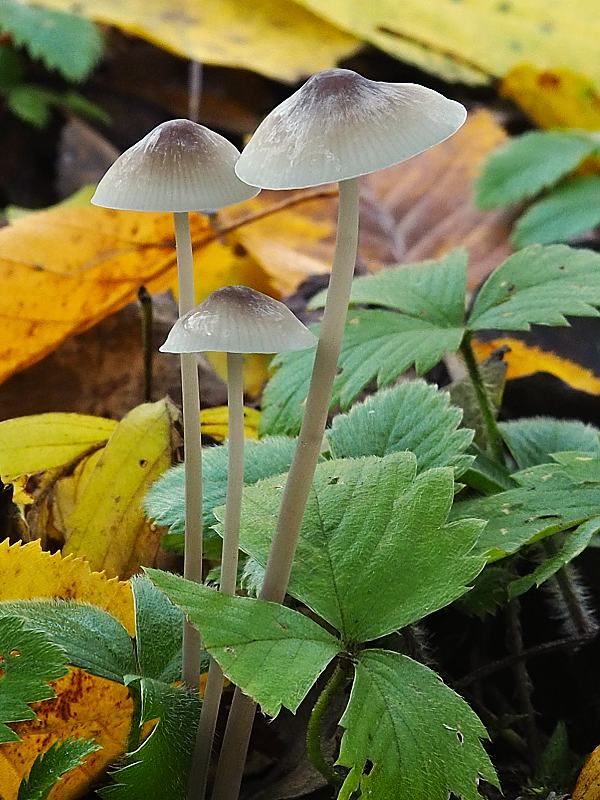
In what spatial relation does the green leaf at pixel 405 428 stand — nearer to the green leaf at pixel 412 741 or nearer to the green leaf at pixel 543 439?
the green leaf at pixel 543 439

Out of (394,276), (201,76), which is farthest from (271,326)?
(201,76)

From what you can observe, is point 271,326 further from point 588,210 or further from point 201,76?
point 201,76

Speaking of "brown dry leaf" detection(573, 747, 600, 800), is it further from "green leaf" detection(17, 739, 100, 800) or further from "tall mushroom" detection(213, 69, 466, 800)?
"green leaf" detection(17, 739, 100, 800)

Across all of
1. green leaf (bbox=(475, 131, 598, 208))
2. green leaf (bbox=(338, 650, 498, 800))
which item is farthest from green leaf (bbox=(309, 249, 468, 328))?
green leaf (bbox=(475, 131, 598, 208))

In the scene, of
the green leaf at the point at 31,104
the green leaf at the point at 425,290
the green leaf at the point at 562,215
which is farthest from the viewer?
the green leaf at the point at 31,104

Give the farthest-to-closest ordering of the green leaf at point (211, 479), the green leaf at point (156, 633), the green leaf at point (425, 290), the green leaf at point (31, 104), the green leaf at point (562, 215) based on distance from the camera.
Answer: the green leaf at point (31, 104) < the green leaf at point (562, 215) < the green leaf at point (425, 290) < the green leaf at point (211, 479) < the green leaf at point (156, 633)

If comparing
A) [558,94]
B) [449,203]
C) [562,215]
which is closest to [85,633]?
[562,215]

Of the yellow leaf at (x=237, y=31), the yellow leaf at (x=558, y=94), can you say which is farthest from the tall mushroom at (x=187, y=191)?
the yellow leaf at (x=558, y=94)
